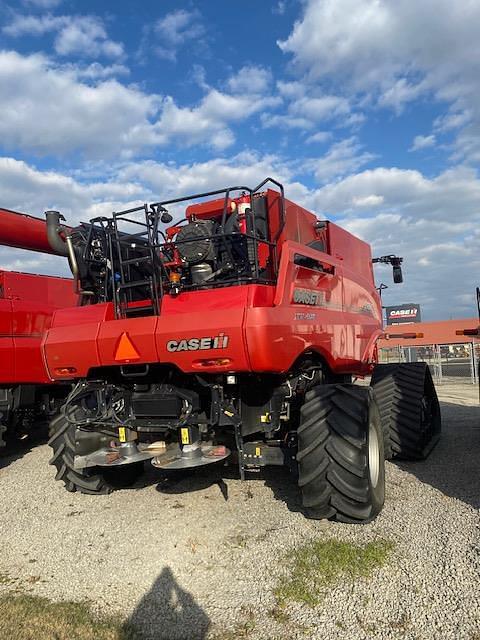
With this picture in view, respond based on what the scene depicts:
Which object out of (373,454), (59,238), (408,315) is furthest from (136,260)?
(408,315)

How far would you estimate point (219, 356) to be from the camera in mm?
4363

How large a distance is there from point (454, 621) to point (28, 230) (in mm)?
8060

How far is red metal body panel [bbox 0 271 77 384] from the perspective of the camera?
8203 millimetres

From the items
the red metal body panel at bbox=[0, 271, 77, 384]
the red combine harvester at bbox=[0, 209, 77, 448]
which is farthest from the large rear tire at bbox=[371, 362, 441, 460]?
the red metal body panel at bbox=[0, 271, 77, 384]

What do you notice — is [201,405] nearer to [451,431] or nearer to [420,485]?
[420,485]

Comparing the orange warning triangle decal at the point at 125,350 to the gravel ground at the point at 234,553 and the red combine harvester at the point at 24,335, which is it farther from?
the red combine harvester at the point at 24,335

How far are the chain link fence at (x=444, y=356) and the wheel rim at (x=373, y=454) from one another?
9.14m

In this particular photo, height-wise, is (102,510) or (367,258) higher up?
(367,258)

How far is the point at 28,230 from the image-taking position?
8.70 meters

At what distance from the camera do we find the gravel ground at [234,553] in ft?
10.2

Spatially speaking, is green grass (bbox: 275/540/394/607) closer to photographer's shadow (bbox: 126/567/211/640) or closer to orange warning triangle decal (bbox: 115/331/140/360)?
photographer's shadow (bbox: 126/567/211/640)

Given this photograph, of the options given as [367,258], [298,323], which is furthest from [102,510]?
[367,258]

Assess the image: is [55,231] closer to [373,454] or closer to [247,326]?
[247,326]

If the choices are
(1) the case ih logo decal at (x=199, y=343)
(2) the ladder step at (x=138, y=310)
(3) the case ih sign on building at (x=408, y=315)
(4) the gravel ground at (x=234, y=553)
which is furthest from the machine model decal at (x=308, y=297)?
(3) the case ih sign on building at (x=408, y=315)
